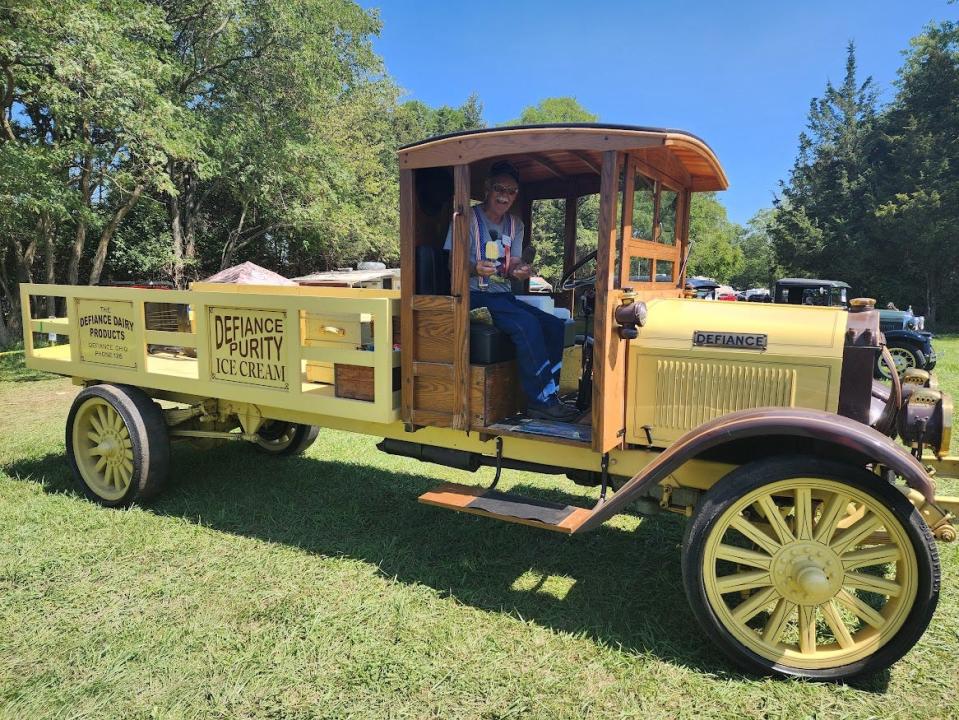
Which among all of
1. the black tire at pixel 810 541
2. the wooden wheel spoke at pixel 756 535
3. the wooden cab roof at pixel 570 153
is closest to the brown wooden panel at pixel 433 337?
the wooden cab roof at pixel 570 153

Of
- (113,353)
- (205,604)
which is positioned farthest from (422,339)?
(113,353)

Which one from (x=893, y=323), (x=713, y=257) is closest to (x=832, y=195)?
(x=713, y=257)

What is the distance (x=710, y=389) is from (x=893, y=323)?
11.9 meters

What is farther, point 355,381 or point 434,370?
point 355,381

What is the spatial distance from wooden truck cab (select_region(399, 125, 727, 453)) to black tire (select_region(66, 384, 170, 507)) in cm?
198

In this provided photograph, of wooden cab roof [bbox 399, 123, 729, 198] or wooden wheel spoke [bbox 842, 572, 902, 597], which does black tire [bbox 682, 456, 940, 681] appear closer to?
wooden wheel spoke [bbox 842, 572, 902, 597]

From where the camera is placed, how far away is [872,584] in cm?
257

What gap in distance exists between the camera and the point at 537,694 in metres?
2.56

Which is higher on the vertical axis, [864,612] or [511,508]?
[511,508]

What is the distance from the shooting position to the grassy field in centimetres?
252

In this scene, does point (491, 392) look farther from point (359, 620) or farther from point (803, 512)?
point (803, 512)

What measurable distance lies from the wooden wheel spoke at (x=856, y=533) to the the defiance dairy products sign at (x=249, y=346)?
9.95 ft

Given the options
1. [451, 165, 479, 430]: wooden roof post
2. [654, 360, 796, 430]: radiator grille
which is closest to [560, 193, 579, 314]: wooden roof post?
[451, 165, 479, 430]: wooden roof post

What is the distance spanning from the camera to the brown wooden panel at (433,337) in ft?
11.4
